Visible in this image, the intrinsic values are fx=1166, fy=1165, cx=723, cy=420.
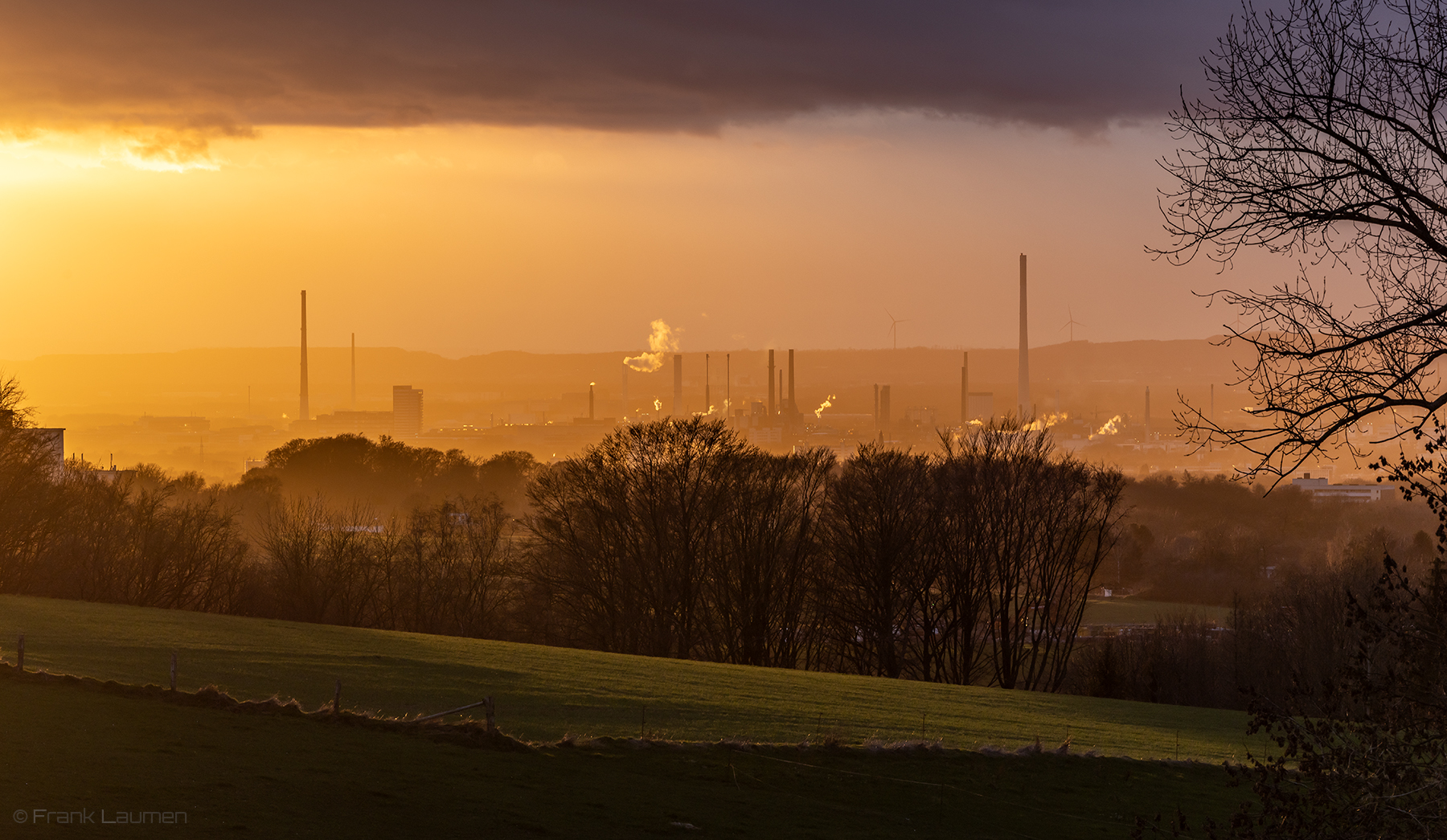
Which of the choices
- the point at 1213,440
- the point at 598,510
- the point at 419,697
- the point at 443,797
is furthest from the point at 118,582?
the point at 1213,440

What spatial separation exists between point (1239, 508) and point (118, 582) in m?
102

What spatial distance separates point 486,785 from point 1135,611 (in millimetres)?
79753

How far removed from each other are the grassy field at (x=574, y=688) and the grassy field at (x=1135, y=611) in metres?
39.5

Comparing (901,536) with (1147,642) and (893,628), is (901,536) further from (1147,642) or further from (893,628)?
(1147,642)

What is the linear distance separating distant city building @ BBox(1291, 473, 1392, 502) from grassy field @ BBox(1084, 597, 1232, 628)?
142 ft

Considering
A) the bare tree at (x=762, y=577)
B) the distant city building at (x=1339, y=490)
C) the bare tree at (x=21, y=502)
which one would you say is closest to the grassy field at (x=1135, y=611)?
the bare tree at (x=762, y=577)

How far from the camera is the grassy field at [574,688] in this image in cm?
2722

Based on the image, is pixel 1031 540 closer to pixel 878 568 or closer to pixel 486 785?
pixel 878 568

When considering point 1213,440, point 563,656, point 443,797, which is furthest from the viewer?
point 563,656

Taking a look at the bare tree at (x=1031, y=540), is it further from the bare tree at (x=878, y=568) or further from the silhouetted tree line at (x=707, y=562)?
the bare tree at (x=878, y=568)

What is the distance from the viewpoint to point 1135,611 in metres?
88.1

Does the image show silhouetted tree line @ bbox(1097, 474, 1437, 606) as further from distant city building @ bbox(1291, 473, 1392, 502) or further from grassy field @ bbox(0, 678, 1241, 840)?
grassy field @ bbox(0, 678, 1241, 840)

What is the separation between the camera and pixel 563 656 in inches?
1628

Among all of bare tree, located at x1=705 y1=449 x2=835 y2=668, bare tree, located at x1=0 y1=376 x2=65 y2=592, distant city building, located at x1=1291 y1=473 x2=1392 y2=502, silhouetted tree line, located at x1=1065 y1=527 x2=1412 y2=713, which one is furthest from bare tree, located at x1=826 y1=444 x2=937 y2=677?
distant city building, located at x1=1291 y1=473 x2=1392 y2=502
